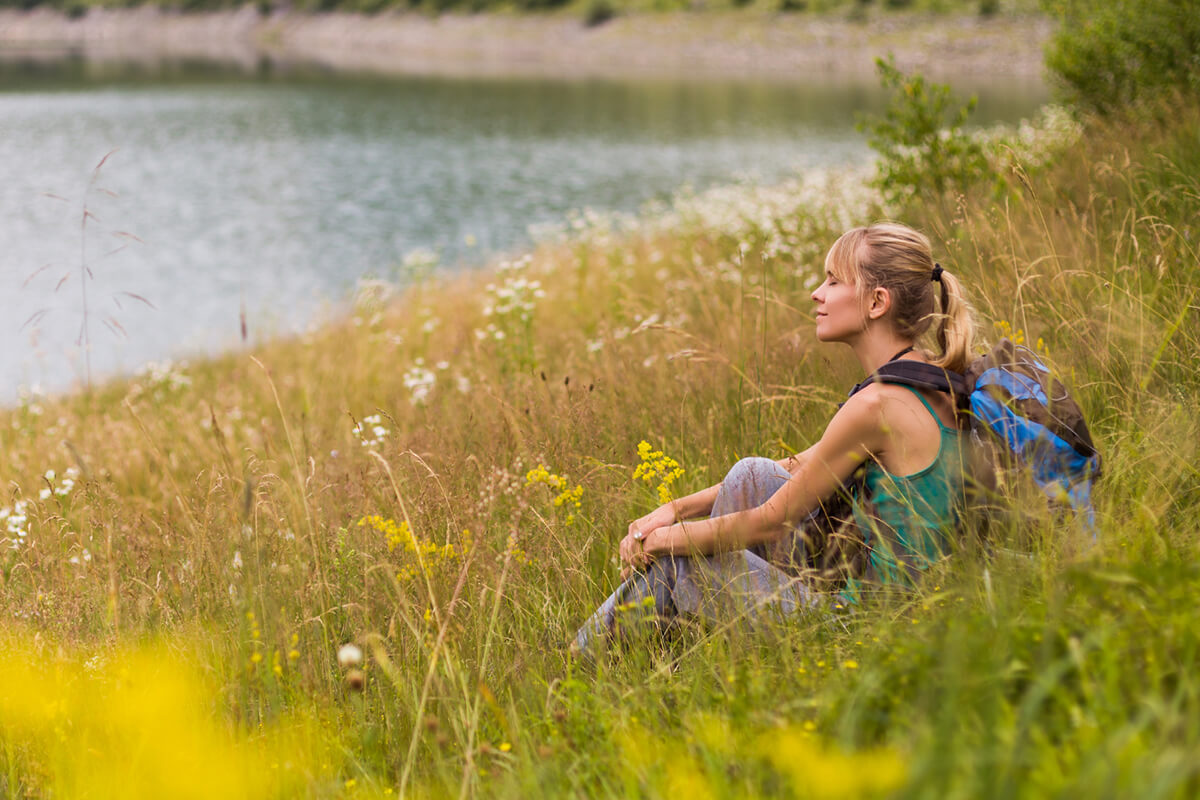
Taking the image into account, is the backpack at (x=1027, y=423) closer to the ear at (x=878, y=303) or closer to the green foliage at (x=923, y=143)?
the ear at (x=878, y=303)

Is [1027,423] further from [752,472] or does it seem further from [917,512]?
[752,472]

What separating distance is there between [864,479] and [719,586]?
51 cm

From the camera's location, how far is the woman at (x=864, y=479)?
2426mm

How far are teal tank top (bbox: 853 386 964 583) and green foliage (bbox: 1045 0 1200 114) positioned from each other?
19.3 ft

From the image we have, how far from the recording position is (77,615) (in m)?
2.73

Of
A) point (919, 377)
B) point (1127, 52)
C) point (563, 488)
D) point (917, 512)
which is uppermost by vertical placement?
point (1127, 52)

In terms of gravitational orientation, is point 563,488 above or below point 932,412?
below

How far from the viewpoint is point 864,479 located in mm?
2576

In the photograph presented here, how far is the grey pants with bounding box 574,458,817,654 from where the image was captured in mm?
2404

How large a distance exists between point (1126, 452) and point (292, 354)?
8.68 m

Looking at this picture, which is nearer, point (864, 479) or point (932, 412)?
point (932, 412)

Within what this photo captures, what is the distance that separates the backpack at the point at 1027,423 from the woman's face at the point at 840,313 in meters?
0.30

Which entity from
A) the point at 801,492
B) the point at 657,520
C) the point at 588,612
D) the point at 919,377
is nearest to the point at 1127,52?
the point at 919,377

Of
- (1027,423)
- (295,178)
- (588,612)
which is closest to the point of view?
(1027,423)
